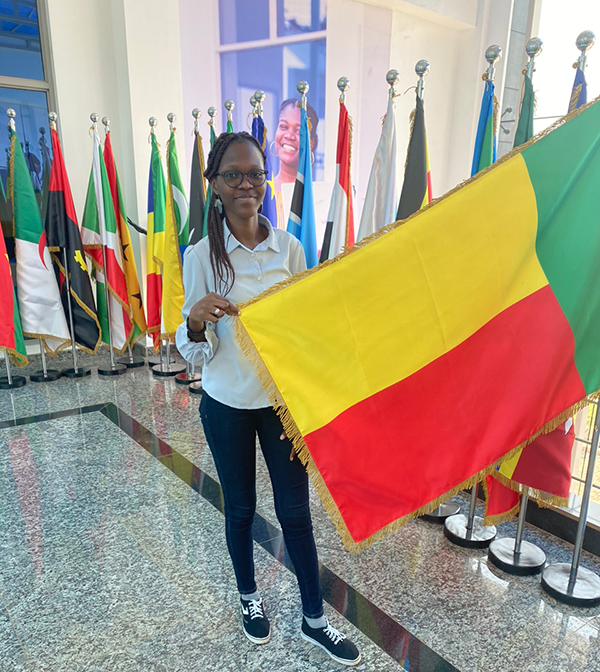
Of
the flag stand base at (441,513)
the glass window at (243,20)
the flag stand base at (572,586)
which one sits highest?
the glass window at (243,20)

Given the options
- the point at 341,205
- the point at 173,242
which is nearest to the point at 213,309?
the point at 341,205

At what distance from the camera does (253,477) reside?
162cm

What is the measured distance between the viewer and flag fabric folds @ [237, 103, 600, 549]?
1413 mm

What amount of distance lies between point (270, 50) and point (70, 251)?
4.36m

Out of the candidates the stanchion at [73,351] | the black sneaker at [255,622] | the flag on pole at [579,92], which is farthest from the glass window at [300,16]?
the black sneaker at [255,622]

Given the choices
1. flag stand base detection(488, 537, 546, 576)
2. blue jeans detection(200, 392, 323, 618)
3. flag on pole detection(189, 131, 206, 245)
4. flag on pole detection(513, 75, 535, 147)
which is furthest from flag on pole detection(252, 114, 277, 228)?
flag stand base detection(488, 537, 546, 576)

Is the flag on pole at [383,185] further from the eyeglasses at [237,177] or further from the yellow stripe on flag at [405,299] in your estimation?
the eyeglasses at [237,177]

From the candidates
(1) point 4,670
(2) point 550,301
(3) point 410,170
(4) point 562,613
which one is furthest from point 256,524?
(3) point 410,170

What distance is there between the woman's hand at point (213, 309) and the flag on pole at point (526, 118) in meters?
1.40

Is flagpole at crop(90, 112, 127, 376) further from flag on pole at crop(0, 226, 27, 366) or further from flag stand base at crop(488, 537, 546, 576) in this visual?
flag stand base at crop(488, 537, 546, 576)

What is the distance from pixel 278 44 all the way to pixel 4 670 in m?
7.24

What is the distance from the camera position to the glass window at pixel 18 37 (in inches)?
179

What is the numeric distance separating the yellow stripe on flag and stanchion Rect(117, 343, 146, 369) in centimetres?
357

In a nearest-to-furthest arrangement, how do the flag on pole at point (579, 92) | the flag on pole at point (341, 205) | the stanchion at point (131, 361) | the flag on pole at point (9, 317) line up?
the flag on pole at point (579, 92), the flag on pole at point (341, 205), the flag on pole at point (9, 317), the stanchion at point (131, 361)
